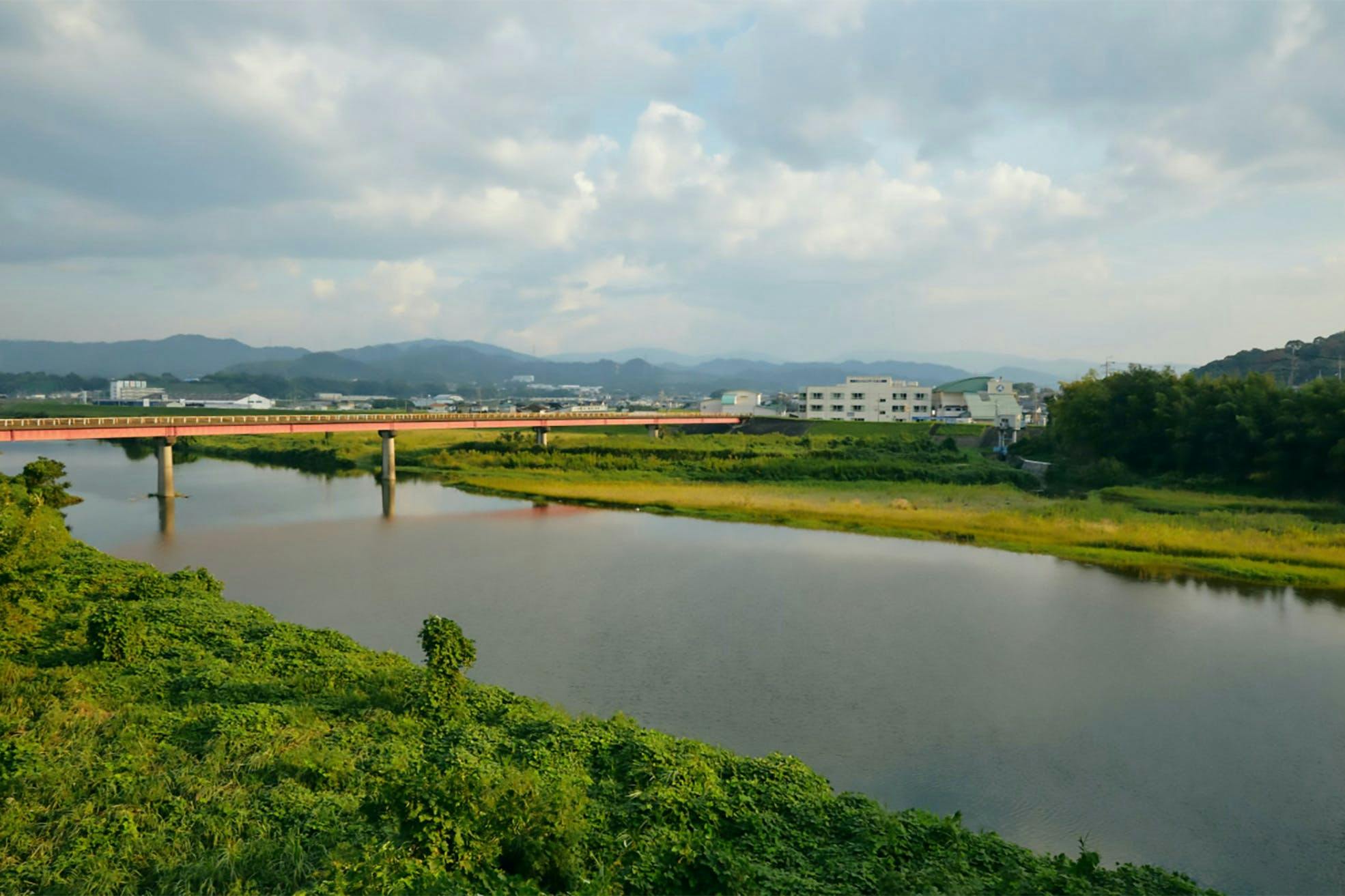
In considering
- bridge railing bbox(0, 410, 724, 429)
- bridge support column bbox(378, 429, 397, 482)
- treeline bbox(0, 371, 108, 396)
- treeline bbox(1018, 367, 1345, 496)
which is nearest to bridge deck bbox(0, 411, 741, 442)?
bridge railing bbox(0, 410, 724, 429)

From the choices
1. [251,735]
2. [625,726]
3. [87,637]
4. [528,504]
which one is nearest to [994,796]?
[625,726]

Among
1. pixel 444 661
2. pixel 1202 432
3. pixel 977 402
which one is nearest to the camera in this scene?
pixel 444 661

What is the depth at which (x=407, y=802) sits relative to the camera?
5.75 m

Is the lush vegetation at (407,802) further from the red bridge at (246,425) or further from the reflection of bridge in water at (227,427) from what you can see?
the red bridge at (246,425)

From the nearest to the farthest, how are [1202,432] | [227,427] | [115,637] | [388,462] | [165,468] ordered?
[115,637]
[165,468]
[1202,432]
[227,427]
[388,462]

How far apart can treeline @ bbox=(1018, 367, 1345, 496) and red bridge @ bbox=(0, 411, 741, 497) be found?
24489 mm

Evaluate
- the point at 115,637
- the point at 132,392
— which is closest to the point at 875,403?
the point at 115,637

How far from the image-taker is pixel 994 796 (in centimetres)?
800

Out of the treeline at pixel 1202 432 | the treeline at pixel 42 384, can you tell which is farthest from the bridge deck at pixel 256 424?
the treeline at pixel 42 384

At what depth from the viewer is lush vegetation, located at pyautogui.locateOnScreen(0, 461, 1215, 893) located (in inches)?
217

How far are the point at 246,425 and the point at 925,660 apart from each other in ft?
96.2

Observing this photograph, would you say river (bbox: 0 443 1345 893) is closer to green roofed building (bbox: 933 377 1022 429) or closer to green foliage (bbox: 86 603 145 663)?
green foliage (bbox: 86 603 145 663)

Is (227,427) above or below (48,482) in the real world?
above

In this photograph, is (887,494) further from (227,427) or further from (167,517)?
(227,427)
